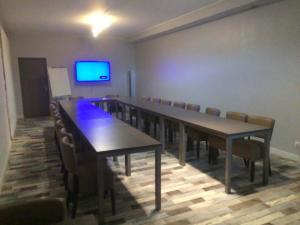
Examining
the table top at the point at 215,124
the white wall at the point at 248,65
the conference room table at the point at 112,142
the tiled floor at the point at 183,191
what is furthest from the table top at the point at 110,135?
the white wall at the point at 248,65

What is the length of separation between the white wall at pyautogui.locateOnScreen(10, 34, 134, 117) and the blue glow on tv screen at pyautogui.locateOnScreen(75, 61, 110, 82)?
19 centimetres

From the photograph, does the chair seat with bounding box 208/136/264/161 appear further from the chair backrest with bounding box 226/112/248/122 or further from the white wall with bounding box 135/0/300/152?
the white wall with bounding box 135/0/300/152

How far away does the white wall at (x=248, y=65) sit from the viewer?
3988mm

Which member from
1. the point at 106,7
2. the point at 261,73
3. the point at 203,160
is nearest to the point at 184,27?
the point at 106,7

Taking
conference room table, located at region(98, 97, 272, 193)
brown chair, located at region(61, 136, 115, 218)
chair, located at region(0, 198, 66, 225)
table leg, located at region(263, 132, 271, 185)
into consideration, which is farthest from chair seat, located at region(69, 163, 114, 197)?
table leg, located at region(263, 132, 271, 185)

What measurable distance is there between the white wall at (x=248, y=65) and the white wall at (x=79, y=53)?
287cm

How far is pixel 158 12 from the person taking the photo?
5.49 meters

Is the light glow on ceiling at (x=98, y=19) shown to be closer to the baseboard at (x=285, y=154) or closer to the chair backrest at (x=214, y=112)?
the chair backrest at (x=214, y=112)

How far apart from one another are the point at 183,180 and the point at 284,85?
7.54ft

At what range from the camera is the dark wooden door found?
828 centimetres

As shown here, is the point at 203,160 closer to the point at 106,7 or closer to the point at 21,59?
the point at 106,7

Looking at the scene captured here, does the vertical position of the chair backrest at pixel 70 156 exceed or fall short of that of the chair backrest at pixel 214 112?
it falls short

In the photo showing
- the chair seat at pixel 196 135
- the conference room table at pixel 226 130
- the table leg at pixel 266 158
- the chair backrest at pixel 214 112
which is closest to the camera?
the conference room table at pixel 226 130

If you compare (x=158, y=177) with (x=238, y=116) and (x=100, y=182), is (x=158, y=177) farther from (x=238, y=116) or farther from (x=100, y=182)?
(x=238, y=116)
